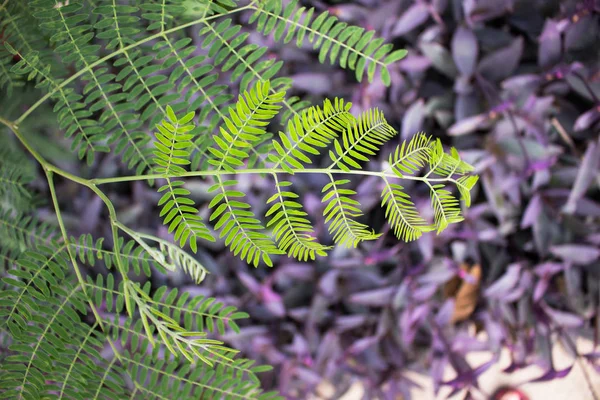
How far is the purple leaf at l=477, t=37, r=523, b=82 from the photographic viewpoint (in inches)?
26.0

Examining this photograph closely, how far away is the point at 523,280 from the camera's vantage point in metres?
0.74

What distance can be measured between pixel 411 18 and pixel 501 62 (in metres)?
0.13

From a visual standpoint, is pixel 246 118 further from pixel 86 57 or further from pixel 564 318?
pixel 564 318

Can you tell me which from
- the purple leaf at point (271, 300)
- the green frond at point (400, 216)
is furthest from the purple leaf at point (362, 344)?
the green frond at point (400, 216)

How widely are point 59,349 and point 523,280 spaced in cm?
66

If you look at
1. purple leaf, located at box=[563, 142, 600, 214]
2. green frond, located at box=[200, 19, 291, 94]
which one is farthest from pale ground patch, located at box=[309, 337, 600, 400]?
green frond, located at box=[200, 19, 291, 94]

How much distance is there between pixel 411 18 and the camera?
2.22 feet

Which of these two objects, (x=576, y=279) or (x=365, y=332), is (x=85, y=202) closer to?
(x=365, y=332)

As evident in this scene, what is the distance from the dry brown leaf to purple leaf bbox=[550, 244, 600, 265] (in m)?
0.11

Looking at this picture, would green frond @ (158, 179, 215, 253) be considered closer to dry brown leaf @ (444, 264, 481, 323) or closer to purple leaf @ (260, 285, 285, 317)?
purple leaf @ (260, 285, 285, 317)

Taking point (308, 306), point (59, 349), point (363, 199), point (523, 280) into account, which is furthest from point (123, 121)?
point (523, 280)

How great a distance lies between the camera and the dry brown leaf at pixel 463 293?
775 mm

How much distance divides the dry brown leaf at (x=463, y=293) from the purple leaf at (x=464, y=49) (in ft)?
0.98

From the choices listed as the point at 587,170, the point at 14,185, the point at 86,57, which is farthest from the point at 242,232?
the point at 587,170
